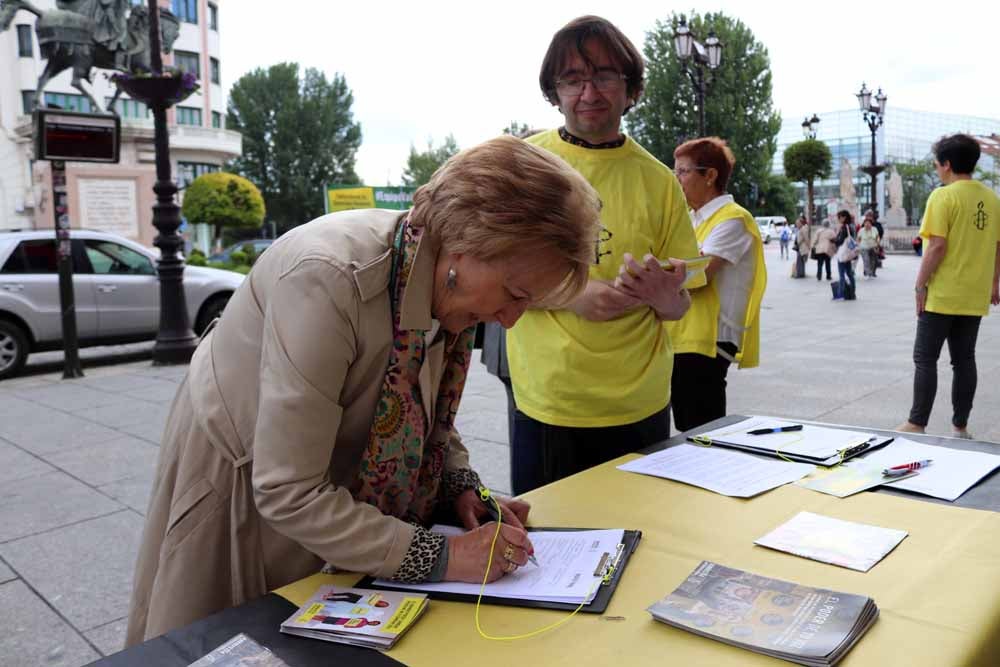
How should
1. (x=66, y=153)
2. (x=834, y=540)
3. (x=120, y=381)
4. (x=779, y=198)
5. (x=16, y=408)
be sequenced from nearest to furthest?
(x=834, y=540) < (x=16, y=408) < (x=120, y=381) < (x=66, y=153) < (x=779, y=198)

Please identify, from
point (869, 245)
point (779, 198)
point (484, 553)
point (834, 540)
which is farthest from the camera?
point (779, 198)

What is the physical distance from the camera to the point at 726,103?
4016 cm

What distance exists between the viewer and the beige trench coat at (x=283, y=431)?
1.36 m

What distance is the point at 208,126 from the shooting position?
49375 mm

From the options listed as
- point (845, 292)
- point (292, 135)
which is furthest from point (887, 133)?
point (845, 292)

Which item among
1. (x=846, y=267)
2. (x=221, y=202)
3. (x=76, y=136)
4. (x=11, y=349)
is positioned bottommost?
(x=11, y=349)

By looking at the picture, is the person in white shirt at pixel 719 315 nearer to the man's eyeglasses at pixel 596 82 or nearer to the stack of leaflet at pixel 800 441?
the stack of leaflet at pixel 800 441

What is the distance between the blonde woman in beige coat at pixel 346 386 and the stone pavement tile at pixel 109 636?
1.37m

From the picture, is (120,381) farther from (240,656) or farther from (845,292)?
(845,292)

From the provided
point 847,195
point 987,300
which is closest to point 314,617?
point 987,300

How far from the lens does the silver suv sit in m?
9.19

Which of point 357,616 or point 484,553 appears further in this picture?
point 484,553

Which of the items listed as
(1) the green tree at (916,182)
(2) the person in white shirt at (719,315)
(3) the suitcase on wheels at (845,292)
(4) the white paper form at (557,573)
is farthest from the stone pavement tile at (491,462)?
(1) the green tree at (916,182)

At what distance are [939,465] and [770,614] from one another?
3.62ft
